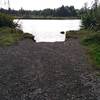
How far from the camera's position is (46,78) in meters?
13.8

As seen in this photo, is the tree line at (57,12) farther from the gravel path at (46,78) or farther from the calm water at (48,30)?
the gravel path at (46,78)

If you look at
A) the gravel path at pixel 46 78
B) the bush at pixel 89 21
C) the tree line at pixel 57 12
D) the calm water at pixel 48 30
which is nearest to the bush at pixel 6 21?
the calm water at pixel 48 30

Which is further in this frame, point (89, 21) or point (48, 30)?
point (48, 30)

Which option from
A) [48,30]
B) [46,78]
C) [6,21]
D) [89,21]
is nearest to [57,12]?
[48,30]

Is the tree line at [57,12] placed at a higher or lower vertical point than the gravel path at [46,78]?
lower

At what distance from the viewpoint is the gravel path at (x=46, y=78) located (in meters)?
11.2

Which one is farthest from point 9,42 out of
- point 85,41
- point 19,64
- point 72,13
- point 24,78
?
point 72,13

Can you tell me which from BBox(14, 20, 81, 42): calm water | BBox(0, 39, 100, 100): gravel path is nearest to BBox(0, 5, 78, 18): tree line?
BBox(14, 20, 81, 42): calm water

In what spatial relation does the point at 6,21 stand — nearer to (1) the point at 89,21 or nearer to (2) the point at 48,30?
(1) the point at 89,21

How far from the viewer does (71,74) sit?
1453cm

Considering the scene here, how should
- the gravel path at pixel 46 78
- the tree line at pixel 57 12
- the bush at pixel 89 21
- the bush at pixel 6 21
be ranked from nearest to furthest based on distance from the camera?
the gravel path at pixel 46 78 < the bush at pixel 6 21 < the bush at pixel 89 21 < the tree line at pixel 57 12

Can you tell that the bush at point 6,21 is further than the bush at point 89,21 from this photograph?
No

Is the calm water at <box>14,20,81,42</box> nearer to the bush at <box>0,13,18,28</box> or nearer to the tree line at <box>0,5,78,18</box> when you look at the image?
the bush at <box>0,13,18,28</box>

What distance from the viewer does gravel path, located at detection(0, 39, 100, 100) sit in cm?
1125
